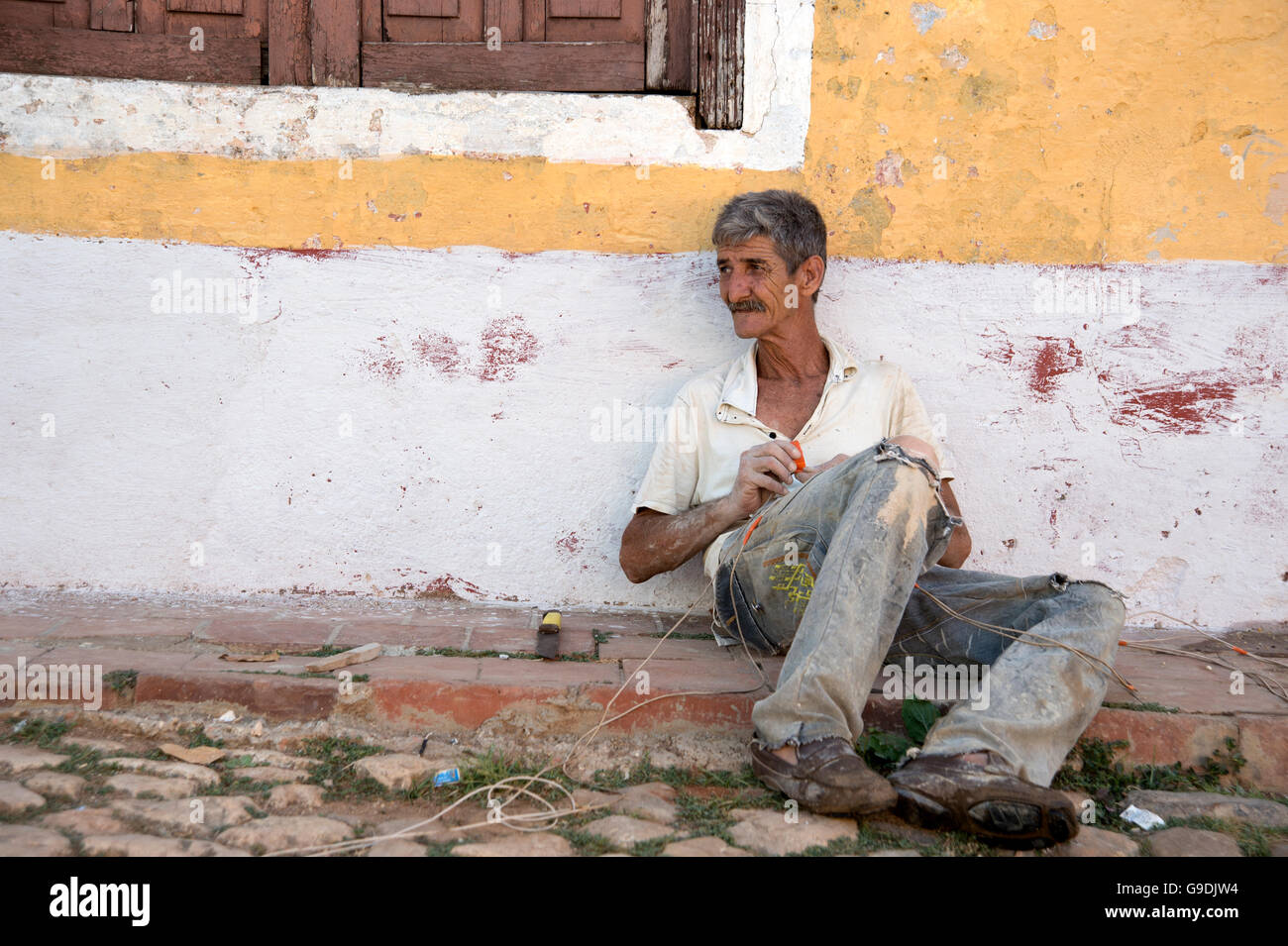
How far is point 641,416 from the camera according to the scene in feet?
11.0

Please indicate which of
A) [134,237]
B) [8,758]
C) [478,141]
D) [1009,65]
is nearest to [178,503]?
[134,237]

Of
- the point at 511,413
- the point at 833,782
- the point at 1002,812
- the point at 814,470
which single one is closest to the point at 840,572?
the point at 833,782

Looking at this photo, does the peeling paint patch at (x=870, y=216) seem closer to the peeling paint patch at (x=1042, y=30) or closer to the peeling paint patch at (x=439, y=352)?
the peeling paint patch at (x=1042, y=30)

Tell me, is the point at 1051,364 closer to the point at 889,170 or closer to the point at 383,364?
the point at 889,170

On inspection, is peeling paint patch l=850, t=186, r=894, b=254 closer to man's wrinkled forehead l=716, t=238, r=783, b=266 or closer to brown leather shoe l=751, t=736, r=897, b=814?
man's wrinkled forehead l=716, t=238, r=783, b=266

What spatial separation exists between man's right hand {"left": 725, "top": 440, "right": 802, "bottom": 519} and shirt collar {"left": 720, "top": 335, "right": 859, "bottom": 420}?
0.92ft

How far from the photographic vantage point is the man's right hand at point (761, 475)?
8.87ft

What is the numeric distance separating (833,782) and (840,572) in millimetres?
448

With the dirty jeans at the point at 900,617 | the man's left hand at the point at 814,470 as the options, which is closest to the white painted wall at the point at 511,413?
the man's left hand at the point at 814,470

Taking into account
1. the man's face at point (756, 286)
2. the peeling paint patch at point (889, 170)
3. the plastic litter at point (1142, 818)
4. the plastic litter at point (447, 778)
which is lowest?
the plastic litter at point (1142, 818)

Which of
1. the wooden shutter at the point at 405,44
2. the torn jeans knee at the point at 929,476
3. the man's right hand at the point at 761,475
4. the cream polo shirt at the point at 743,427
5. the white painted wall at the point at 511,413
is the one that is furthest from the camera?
the wooden shutter at the point at 405,44

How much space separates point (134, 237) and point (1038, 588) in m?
2.93

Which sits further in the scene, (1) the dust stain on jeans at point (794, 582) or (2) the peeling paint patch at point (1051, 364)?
(2) the peeling paint patch at point (1051, 364)

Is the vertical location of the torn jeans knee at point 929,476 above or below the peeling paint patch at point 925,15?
below
